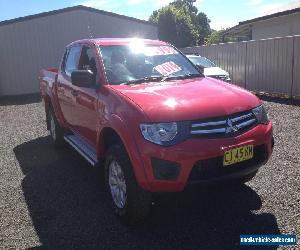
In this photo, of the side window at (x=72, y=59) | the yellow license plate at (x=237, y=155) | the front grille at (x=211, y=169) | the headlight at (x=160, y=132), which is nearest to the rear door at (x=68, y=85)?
the side window at (x=72, y=59)

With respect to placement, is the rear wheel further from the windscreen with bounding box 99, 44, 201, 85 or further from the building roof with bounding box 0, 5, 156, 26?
the building roof with bounding box 0, 5, 156, 26

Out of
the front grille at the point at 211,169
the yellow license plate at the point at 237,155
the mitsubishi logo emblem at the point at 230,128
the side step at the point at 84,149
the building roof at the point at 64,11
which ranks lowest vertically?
the side step at the point at 84,149

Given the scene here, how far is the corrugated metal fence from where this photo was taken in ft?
37.6

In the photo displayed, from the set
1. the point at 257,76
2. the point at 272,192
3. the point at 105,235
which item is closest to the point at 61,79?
the point at 105,235

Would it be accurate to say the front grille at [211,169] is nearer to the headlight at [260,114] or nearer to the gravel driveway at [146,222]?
the gravel driveway at [146,222]

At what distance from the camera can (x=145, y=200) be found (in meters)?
3.82

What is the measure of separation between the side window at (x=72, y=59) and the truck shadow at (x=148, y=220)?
1.78 meters

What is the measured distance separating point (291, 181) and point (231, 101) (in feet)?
5.53

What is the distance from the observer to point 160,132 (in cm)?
355

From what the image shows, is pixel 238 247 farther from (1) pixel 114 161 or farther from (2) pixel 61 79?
(2) pixel 61 79

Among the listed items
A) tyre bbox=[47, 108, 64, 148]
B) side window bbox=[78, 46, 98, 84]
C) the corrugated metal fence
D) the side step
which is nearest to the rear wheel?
tyre bbox=[47, 108, 64, 148]

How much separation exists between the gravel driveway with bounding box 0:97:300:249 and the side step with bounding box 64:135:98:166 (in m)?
0.48

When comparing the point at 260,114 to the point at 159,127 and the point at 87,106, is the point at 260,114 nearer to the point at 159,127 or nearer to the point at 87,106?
the point at 159,127

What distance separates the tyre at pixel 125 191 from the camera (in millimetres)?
3766
